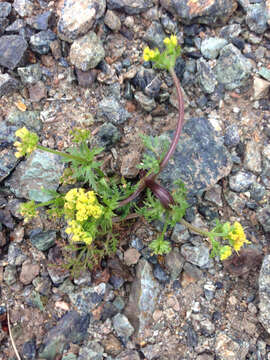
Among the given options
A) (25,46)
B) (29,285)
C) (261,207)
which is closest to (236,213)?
(261,207)

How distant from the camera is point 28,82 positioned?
5.13 m

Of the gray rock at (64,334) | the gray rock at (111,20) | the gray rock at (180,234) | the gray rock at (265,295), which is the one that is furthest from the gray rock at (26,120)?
the gray rock at (265,295)

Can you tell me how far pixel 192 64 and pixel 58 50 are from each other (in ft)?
6.61

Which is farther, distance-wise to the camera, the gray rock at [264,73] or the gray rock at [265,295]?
the gray rock at [264,73]

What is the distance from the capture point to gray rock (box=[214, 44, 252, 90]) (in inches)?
211

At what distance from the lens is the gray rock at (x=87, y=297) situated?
4.76 m

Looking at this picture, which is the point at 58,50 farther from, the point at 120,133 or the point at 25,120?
the point at 120,133

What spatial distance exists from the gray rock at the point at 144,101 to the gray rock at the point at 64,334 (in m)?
3.04

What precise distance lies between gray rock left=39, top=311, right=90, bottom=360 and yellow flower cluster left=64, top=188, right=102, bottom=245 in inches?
51.9

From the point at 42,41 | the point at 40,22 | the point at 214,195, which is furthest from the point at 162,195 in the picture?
the point at 40,22

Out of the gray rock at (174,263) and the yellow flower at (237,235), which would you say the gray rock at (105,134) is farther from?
the yellow flower at (237,235)

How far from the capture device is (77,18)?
5.00m

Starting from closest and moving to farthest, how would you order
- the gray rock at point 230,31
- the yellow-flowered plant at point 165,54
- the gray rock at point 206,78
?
the yellow-flowered plant at point 165,54 → the gray rock at point 206,78 → the gray rock at point 230,31

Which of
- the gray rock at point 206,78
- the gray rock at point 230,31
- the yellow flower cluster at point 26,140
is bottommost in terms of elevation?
the gray rock at point 206,78
